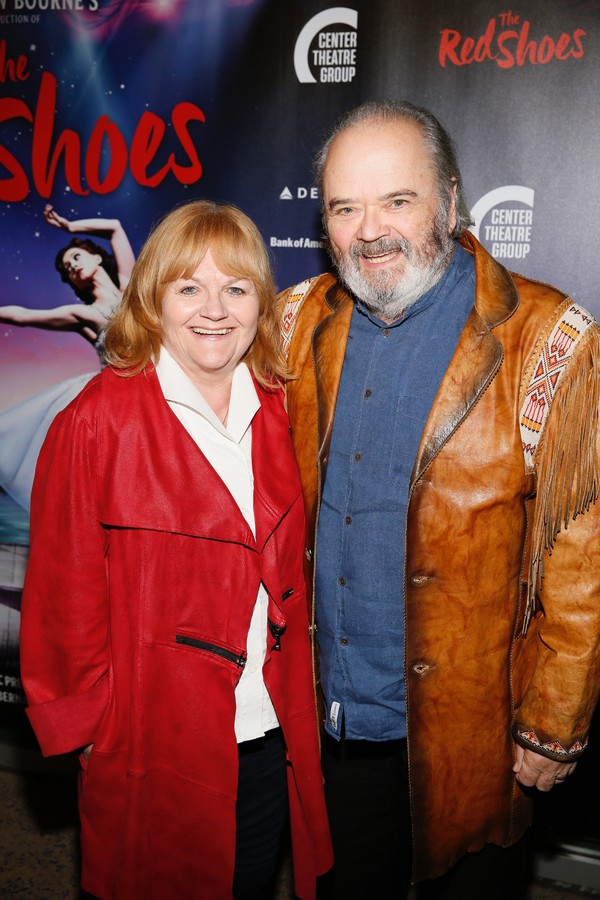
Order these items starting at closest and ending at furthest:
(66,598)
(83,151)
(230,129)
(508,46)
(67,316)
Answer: (66,598) → (508,46) → (230,129) → (83,151) → (67,316)

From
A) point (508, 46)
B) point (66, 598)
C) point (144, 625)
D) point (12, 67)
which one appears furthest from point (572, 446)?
point (12, 67)

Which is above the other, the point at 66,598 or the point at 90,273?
the point at 90,273

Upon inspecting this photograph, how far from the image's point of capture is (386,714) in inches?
72.4

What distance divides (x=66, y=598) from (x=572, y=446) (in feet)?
3.64

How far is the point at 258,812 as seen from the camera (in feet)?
6.27

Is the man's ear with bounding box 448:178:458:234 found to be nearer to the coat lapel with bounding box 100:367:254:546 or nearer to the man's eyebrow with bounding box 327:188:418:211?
the man's eyebrow with bounding box 327:188:418:211

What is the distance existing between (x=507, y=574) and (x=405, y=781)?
63 centimetres

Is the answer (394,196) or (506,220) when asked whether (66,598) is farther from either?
(506,220)

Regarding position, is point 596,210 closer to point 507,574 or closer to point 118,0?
point 507,574

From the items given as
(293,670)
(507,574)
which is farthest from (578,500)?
(293,670)

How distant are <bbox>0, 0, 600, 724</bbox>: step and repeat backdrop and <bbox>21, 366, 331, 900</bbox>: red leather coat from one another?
120 centimetres

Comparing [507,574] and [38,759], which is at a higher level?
[507,574]

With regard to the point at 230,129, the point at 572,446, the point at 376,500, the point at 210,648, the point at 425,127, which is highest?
the point at 230,129

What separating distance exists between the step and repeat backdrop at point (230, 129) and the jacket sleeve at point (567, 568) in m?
0.87
